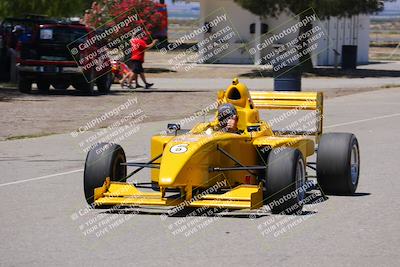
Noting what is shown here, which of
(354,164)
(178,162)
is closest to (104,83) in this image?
(354,164)

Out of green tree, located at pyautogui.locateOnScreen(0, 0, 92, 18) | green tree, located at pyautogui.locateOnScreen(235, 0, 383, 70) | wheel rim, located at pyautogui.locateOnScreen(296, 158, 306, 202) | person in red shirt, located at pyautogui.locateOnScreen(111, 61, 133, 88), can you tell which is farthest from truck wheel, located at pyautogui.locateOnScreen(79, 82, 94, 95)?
wheel rim, located at pyautogui.locateOnScreen(296, 158, 306, 202)

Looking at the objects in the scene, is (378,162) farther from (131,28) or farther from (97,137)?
(131,28)

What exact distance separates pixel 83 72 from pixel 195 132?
56.9 feet

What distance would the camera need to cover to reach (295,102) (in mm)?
13891

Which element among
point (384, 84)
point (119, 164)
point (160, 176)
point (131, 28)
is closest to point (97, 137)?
point (119, 164)

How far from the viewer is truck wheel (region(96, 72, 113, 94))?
30.1 metres

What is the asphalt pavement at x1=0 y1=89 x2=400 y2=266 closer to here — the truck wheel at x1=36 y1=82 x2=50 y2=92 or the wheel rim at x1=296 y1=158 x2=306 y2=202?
the wheel rim at x1=296 y1=158 x2=306 y2=202

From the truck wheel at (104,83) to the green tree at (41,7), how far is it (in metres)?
5.38

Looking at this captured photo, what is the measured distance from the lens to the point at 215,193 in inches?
445

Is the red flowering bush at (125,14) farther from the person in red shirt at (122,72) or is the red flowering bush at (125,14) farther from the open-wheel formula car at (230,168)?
the open-wheel formula car at (230,168)

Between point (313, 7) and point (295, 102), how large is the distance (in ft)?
87.3

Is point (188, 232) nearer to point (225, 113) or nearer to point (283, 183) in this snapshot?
point (283, 183)

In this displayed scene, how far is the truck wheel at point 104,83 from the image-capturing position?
30.1m

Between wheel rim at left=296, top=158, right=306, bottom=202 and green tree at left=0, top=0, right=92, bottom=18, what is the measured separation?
78.6 feet
